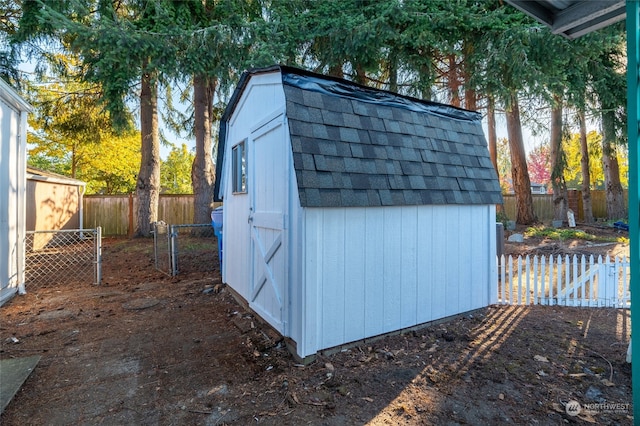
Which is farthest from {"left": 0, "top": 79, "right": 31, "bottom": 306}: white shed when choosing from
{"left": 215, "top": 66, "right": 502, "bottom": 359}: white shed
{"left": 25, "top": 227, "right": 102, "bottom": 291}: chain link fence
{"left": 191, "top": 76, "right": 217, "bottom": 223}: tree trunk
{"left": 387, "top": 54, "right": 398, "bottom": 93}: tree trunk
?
{"left": 387, "top": 54, "right": 398, "bottom": 93}: tree trunk

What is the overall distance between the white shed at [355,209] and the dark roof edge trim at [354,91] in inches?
0.5

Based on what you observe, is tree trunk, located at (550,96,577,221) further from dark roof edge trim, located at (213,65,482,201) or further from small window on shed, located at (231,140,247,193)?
small window on shed, located at (231,140,247,193)

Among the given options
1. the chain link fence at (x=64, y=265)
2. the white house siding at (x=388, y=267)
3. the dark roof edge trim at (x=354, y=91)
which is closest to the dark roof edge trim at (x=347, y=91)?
the dark roof edge trim at (x=354, y=91)

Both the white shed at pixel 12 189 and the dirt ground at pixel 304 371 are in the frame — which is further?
the white shed at pixel 12 189

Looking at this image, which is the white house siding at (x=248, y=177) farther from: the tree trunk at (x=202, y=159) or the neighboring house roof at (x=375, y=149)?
the tree trunk at (x=202, y=159)

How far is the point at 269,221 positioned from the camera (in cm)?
370

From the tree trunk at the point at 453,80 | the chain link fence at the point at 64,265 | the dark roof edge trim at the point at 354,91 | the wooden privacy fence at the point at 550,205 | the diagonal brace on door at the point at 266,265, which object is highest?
the tree trunk at the point at 453,80

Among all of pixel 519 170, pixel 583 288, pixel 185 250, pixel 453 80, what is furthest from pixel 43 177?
pixel 519 170

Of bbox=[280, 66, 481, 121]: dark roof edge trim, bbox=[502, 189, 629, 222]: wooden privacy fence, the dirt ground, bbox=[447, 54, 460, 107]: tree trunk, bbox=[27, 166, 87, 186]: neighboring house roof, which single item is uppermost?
bbox=[447, 54, 460, 107]: tree trunk

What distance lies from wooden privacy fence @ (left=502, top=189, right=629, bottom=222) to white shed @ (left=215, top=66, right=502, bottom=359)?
46.1 ft

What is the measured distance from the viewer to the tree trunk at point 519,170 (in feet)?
38.0

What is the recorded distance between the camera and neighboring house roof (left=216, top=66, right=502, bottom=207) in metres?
3.05

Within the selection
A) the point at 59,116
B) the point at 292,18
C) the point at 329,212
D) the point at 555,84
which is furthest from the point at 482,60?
the point at 59,116

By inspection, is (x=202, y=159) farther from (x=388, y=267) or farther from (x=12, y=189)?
(x=388, y=267)
